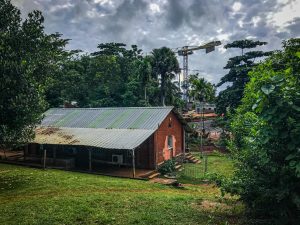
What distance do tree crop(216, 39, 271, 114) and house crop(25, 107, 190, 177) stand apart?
15.1 m

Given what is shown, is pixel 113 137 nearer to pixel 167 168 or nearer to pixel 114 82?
pixel 167 168

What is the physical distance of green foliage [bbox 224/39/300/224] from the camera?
24.3ft

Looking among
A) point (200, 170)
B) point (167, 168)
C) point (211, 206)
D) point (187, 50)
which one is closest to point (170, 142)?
point (200, 170)

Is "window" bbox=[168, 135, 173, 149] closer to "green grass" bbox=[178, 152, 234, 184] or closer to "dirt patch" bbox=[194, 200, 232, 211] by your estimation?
"green grass" bbox=[178, 152, 234, 184]

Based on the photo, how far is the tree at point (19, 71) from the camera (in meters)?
15.3

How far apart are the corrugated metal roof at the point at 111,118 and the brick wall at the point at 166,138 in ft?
3.52

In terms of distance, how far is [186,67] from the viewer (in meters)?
102

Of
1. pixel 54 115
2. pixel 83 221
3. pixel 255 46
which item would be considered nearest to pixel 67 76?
pixel 54 115

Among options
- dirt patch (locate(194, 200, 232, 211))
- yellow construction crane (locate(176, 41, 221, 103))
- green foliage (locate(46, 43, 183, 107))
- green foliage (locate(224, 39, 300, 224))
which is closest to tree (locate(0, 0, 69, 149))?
dirt patch (locate(194, 200, 232, 211))

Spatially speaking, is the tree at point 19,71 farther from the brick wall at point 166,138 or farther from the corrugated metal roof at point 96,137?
the brick wall at point 166,138

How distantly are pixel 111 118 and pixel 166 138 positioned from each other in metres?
6.30

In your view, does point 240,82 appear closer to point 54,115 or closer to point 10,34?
point 54,115

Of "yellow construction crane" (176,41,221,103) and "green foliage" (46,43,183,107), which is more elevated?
"yellow construction crane" (176,41,221,103)

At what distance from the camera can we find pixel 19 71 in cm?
1532
